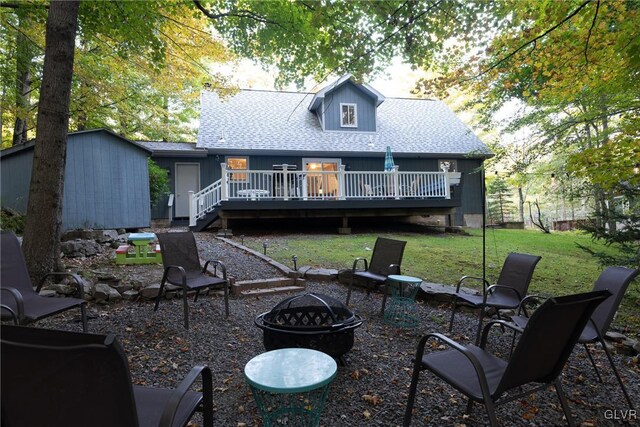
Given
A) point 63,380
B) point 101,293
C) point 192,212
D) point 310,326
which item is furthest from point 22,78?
point 63,380

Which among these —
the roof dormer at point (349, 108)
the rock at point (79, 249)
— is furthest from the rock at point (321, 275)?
the roof dormer at point (349, 108)

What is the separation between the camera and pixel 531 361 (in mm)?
1659

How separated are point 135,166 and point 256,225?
4.12 meters

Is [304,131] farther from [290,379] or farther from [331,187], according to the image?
[290,379]

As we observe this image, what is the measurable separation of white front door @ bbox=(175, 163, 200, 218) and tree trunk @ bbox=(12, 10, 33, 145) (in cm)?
455

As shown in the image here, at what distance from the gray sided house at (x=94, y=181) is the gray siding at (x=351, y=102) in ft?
25.5

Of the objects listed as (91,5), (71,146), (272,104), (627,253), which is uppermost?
(272,104)

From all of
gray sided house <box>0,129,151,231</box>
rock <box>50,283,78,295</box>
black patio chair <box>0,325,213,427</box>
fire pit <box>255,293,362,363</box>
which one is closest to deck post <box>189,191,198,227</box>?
gray sided house <box>0,129,151,231</box>

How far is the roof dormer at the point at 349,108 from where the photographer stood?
557 inches

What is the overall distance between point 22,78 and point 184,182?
18.4 ft

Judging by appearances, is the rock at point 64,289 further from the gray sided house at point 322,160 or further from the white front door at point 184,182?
the white front door at point 184,182

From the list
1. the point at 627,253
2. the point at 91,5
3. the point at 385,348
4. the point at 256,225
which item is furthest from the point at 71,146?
the point at 627,253

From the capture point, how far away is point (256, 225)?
37.6ft

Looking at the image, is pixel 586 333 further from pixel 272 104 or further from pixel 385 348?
pixel 272 104
